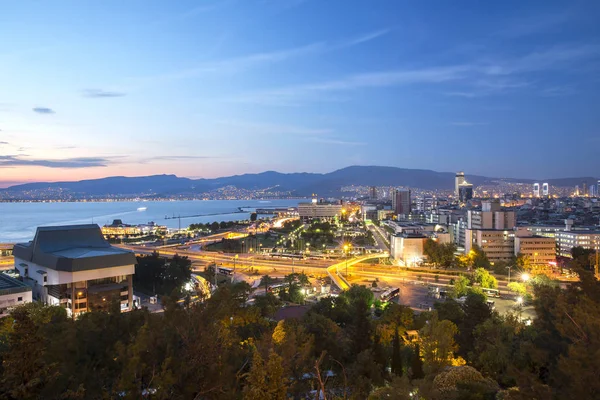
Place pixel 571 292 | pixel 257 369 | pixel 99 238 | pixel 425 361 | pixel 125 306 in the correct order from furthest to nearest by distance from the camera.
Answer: pixel 99 238 < pixel 125 306 < pixel 425 361 < pixel 571 292 < pixel 257 369

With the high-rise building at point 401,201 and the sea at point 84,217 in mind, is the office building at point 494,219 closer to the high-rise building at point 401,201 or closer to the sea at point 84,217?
the high-rise building at point 401,201

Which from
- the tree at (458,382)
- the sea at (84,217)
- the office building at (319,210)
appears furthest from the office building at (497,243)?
the office building at (319,210)

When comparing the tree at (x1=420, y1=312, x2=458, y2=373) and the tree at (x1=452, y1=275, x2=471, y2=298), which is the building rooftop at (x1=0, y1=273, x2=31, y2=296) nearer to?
the tree at (x1=420, y1=312, x2=458, y2=373)

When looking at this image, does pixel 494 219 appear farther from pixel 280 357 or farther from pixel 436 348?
pixel 280 357

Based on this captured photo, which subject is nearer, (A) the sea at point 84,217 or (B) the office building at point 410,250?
(B) the office building at point 410,250

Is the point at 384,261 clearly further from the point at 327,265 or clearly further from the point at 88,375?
the point at 88,375

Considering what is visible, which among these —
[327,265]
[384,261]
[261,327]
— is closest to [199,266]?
[327,265]

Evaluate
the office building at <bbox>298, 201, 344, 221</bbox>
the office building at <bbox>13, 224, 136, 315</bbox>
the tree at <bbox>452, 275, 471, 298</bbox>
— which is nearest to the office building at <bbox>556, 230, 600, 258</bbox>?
the tree at <bbox>452, 275, 471, 298</bbox>

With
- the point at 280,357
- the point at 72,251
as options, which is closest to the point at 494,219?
the point at 72,251
